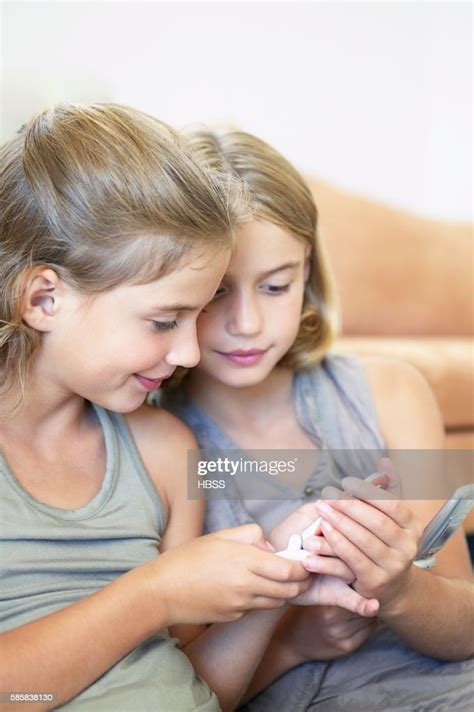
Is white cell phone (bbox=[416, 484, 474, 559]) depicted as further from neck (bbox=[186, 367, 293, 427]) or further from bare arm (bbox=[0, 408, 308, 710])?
neck (bbox=[186, 367, 293, 427])

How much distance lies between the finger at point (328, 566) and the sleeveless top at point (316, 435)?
206 millimetres

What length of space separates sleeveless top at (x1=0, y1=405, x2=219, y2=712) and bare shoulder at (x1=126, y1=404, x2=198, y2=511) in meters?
0.03

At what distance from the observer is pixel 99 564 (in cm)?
79

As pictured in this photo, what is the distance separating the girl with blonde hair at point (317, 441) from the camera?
775mm

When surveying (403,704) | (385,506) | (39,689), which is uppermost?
(385,506)

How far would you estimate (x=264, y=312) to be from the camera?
0.97 meters

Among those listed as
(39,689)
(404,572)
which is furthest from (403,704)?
(39,689)

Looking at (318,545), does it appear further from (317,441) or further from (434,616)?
(317,441)

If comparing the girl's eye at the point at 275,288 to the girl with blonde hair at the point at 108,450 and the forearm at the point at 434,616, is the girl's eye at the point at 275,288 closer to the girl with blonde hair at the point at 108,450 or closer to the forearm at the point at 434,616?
the girl with blonde hair at the point at 108,450

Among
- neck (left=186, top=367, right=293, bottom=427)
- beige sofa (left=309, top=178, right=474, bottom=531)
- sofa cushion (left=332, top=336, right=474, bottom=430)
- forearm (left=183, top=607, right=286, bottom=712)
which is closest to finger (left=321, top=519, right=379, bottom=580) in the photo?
forearm (left=183, top=607, right=286, bottom=712)

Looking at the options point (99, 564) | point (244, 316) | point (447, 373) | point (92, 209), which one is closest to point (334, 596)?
point (99, 564)

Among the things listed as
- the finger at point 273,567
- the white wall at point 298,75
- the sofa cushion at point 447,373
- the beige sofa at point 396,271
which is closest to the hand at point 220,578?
the finger at point 273,567

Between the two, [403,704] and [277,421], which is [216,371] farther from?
[403,704]

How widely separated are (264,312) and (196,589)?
0.36 m
